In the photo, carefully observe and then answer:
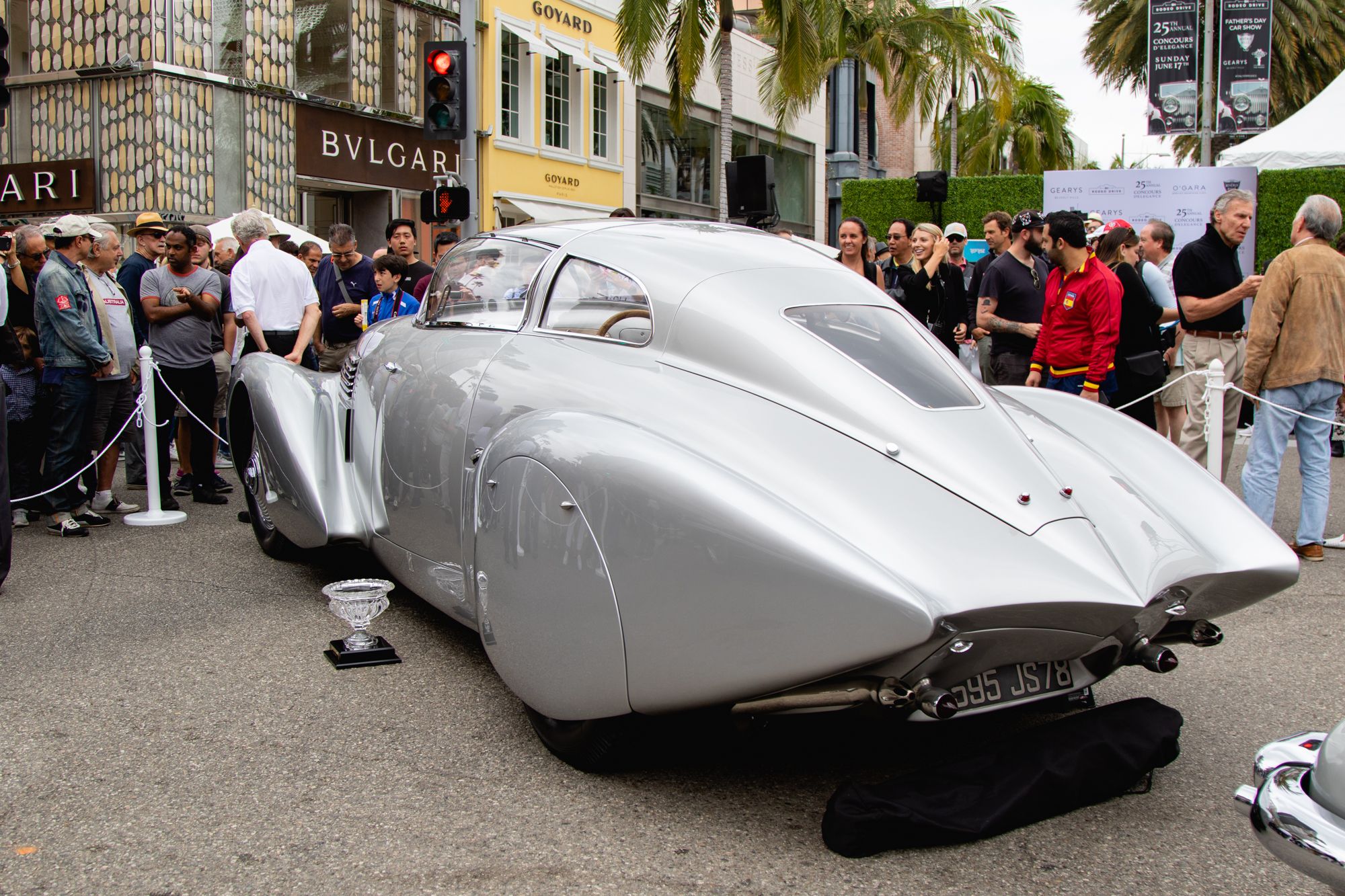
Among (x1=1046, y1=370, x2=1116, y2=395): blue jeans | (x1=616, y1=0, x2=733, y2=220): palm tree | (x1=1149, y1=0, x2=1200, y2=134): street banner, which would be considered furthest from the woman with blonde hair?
(x1=1149, y1=0, x2=1200, y2=134): street banner

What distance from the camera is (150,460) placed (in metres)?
7.24

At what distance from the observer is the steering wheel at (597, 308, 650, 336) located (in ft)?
11.6

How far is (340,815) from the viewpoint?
3.09m

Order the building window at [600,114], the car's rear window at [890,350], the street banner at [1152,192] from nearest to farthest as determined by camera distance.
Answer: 1. the car's rear window at [890,350]
2. the street banner at [1152,192]
3. the building window at [600,114]

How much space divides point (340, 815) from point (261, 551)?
11.6 feet

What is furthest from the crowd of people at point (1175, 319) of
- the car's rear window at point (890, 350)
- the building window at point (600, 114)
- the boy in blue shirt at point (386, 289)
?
the building window at point (600, 114)

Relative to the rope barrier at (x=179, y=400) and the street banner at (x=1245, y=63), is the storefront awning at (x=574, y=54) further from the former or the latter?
the rope barrier at (x=179, y=400)

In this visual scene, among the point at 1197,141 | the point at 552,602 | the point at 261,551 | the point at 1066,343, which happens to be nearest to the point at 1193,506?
the point at 552,602

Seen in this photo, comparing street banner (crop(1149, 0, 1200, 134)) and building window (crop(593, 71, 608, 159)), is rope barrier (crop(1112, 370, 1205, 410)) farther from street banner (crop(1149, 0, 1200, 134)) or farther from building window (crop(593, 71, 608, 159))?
building window (crop(593, 71, 608, 159))

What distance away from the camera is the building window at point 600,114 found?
85.9 feet

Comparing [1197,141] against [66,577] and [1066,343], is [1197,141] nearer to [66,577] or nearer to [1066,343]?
[1066,343]

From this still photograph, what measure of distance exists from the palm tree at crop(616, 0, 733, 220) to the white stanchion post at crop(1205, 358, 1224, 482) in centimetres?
1238

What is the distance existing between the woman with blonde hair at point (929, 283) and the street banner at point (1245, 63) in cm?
1243

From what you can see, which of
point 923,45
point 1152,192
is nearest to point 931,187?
point 1152,192
